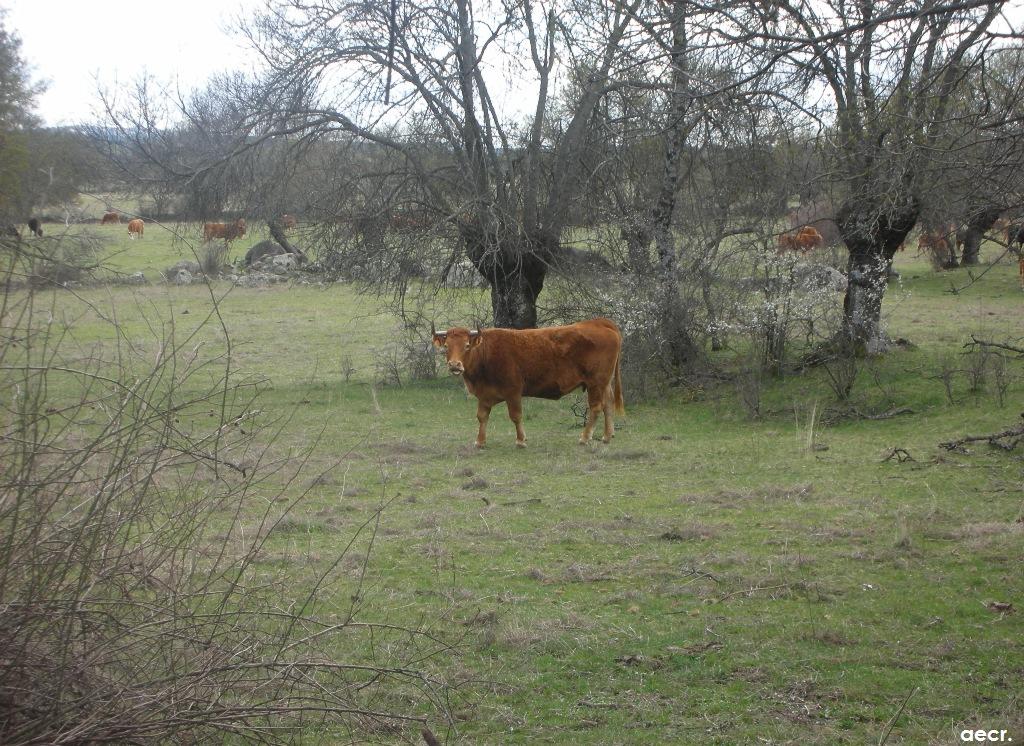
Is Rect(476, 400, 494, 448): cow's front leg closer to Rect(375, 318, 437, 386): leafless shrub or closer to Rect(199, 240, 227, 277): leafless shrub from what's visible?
Rect(375, 318, 437, 386): leafless shrub

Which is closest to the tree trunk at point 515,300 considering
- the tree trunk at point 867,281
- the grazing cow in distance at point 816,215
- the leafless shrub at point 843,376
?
the grazing cow in distance at point 816,215

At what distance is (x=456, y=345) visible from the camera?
42.3ft

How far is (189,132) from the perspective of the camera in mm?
17141

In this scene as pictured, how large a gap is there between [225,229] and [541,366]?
718 centimetres

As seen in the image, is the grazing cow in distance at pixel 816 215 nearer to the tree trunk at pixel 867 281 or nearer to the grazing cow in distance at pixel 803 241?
the grazing cow in distance at pixel 803 241

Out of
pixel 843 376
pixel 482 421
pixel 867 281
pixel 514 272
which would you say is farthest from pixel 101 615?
pixel 867 281

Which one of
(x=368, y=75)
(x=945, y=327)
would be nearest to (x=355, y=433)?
(x=368, y=75)

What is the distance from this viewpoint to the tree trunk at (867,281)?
15336mm

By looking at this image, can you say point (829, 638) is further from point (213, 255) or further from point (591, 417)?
point (213, 255)

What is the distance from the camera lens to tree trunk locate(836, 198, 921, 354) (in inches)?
604

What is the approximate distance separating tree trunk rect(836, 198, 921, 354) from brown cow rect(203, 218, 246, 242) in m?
9.83

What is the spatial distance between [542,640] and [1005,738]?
96.4 inches

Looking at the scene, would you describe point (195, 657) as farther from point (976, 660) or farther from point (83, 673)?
point (976, 660)

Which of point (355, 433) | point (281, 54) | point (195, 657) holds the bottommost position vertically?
point (355, 433)
